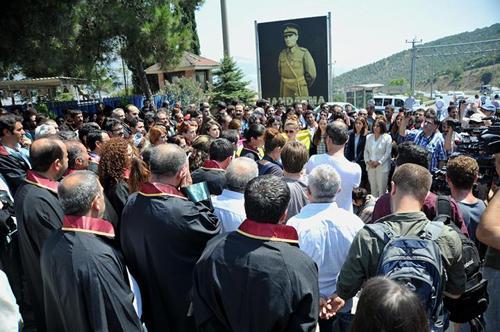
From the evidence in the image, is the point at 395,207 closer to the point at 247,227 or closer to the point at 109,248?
the point at 247,227

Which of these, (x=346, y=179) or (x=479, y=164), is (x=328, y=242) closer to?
(x=346, y=179)

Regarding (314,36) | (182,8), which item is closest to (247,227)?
(182,8)

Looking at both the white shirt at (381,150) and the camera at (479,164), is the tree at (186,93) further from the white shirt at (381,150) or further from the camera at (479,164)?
the camera at (479,164)

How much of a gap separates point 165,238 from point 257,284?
862 millimetres

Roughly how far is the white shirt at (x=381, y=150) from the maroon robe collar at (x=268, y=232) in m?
5.46

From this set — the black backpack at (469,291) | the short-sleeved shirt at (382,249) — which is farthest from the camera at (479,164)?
the short-sleeved shirt at (382,249)

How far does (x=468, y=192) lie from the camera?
10.7ft

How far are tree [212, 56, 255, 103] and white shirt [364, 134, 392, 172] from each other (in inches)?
697

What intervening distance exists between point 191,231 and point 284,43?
2470 cm

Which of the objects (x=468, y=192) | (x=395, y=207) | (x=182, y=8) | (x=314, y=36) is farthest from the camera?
(x=314, y=36)

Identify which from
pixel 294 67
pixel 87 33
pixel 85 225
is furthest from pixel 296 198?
pixel 294 67

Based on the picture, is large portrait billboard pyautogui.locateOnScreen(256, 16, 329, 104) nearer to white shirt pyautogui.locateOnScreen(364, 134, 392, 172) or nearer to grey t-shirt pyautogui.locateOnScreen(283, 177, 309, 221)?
white shirt pyautogui.locateOnScreen(364, 134, 392, 172)

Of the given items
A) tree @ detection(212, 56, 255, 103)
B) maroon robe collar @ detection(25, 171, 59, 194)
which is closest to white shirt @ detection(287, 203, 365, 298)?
maroon robe collar @ detection(25, 171, 59, 194)

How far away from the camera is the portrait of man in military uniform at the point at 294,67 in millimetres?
25375
